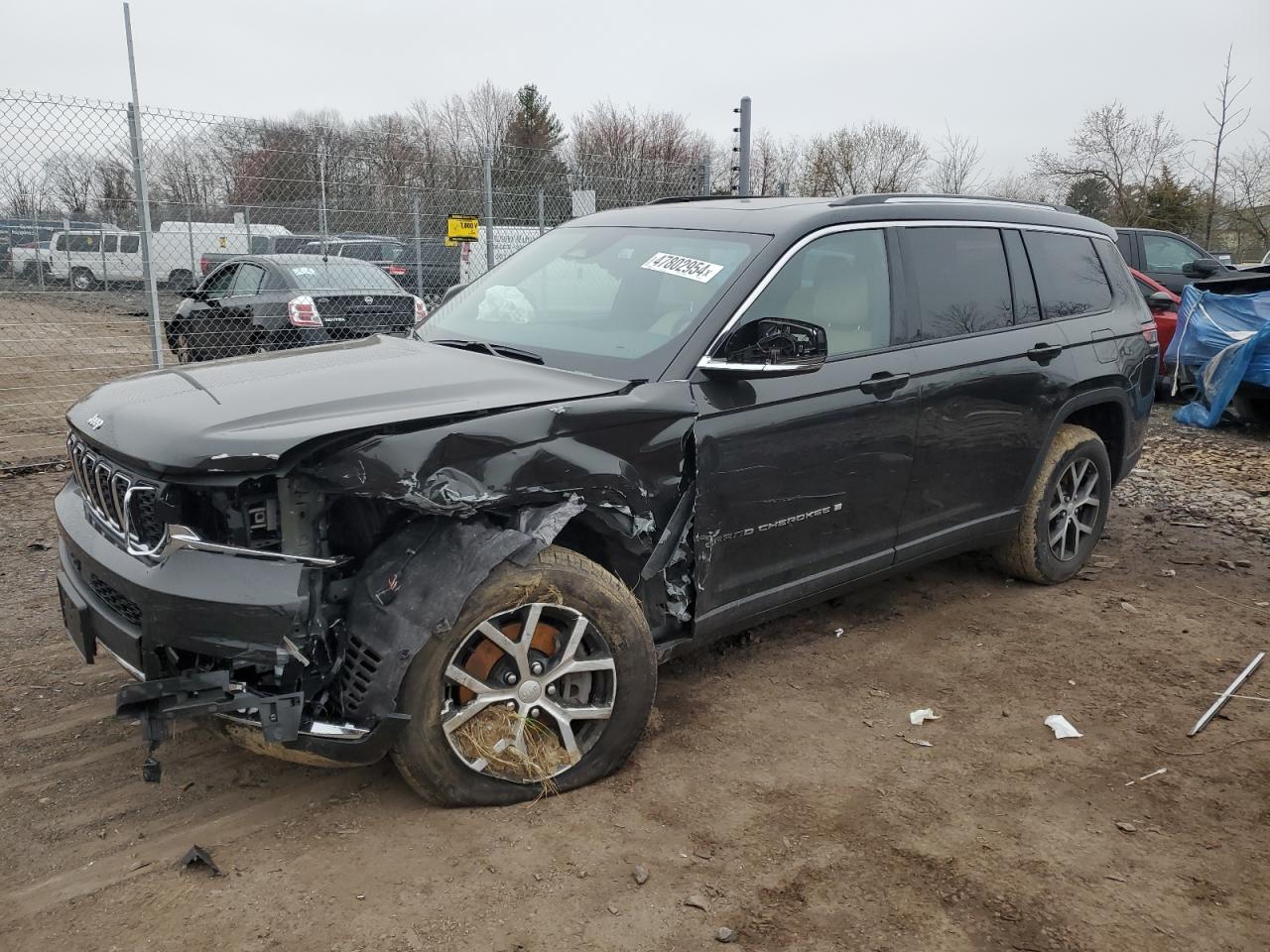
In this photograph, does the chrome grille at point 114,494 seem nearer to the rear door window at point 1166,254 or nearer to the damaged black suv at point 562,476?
the damaged black suv at point 562,476

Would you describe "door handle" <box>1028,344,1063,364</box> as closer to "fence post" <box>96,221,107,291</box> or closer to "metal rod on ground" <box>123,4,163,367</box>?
"metal rod on ground" <box>123,4,163,367</box>

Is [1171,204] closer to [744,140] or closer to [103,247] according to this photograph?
[744,140]

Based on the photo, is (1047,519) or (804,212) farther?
(1047,519)

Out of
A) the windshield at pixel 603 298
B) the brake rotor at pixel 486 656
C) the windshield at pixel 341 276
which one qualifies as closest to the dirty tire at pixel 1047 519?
the windshield at pixel 603 298

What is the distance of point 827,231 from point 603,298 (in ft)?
2.99

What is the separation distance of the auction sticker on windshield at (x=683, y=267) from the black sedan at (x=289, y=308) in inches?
235

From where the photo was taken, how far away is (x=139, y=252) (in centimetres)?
1248

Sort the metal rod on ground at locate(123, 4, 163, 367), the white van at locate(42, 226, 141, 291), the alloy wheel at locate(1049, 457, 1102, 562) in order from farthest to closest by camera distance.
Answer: the white van at locate(42, 226, 141, 291) → the metal rod on ground at locate(123, 4, 163, 367) → the alloy wheel at locate(1049, 457, 1102, 562)

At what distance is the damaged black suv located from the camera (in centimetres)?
271

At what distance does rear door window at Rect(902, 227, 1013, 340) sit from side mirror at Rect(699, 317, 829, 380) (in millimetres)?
908

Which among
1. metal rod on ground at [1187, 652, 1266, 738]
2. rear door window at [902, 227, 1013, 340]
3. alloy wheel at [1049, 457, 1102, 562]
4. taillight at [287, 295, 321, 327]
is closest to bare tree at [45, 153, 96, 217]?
taillight at [287, 295, 321, 327]

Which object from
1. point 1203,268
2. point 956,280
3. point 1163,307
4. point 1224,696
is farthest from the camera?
point 1163,307

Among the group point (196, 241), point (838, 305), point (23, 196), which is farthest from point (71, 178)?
point (838, 305)

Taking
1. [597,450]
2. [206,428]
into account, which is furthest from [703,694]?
[206,428]
